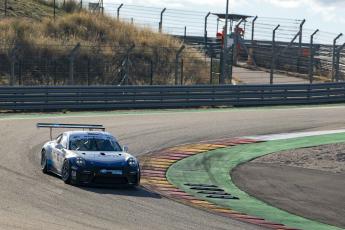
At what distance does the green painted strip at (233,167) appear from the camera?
1588cm

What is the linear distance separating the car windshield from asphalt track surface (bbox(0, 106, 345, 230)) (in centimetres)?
89

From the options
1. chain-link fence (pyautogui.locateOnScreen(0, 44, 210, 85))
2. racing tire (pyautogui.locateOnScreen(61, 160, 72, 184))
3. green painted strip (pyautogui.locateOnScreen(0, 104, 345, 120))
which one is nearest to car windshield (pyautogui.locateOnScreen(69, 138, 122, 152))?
racing tire (pyautogui.locateOnScreen(61, 160, 72, 184))

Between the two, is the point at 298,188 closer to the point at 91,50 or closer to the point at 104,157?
the point at 104,157

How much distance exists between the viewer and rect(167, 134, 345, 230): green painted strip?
15.9 m

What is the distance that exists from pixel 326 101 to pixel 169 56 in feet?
33.6

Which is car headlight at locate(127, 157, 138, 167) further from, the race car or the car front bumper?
the car front bumper

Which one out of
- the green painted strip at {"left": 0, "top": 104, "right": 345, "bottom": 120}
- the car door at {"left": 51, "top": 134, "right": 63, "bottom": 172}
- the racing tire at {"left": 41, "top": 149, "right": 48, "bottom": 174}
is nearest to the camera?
the car door at {"left": 51, "top": 134, "right": 63, "bottom": 172}

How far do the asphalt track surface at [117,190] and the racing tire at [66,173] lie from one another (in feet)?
0.54

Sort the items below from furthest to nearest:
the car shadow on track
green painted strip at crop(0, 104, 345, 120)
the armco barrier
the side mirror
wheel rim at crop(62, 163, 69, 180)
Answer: the armco barrier → green painted strip at crop(0, 104, 345, 120) → the side mirror → wheel rim at crop(62, 163, 69, 180) → the car shadow on track

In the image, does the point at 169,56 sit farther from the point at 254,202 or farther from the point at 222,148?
the point at 254,202

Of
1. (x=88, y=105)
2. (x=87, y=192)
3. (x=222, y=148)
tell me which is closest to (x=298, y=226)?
(x=87, y=192)

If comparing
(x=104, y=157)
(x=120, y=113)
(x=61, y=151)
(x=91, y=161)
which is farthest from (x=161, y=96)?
(x=91, y=161)

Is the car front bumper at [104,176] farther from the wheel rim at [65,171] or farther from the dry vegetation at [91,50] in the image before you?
the dry vegetation at [91,50]

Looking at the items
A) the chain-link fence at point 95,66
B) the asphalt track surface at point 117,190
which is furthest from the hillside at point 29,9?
the asphalt track surface at point 117,190
